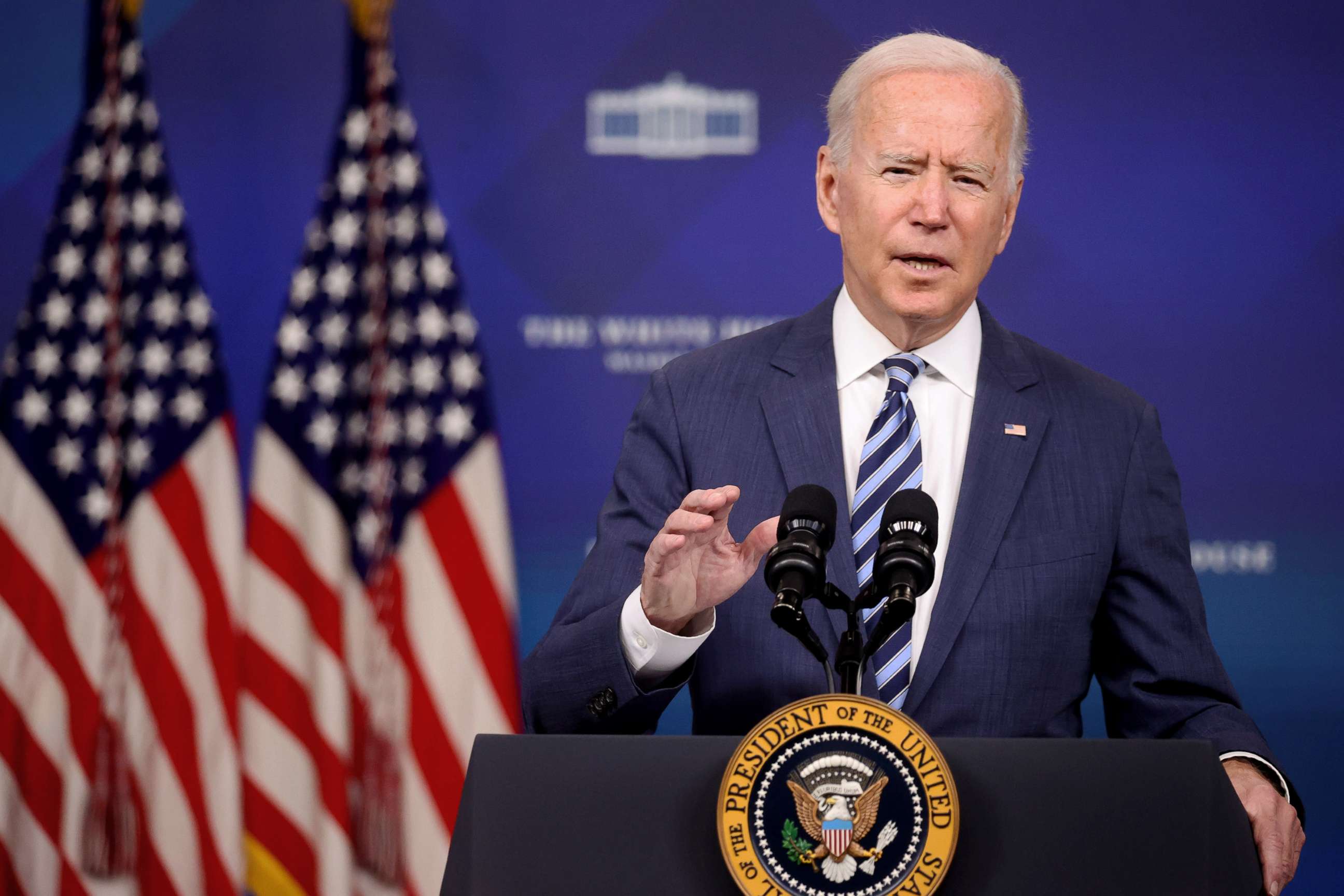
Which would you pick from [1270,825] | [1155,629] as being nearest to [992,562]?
[1155,629]

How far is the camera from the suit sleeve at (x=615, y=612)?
1516 mm

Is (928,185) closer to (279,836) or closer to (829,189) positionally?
(829,189)

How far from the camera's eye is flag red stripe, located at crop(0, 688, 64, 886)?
338 cm

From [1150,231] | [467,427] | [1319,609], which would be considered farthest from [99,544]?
[1319,609]

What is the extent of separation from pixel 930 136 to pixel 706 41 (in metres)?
1.89

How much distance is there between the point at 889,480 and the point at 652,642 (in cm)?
47

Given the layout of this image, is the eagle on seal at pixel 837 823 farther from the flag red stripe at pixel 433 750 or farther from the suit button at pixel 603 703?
the flag red stripe at pixel 433 750

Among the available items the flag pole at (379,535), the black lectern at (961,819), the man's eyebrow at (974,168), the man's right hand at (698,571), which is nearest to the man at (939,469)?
the man's eyebrow at (974,168)

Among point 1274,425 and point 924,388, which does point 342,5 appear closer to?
point 924,388

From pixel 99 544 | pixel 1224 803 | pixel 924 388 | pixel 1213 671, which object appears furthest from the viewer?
pixel 99 544

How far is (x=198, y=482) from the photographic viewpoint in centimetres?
348

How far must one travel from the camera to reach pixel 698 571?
1.43m

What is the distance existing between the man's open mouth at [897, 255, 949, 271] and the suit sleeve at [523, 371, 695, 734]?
15.1 inches

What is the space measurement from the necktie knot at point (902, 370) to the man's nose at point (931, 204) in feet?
0.63
